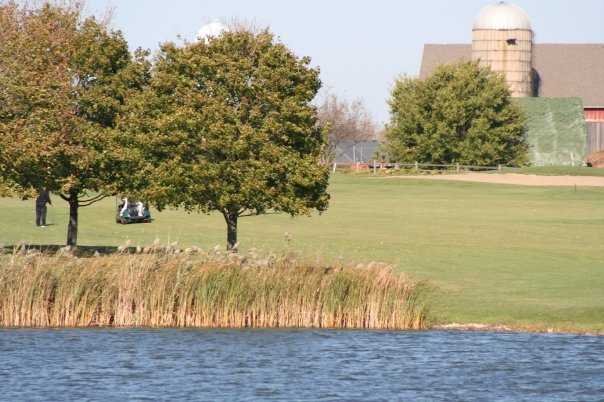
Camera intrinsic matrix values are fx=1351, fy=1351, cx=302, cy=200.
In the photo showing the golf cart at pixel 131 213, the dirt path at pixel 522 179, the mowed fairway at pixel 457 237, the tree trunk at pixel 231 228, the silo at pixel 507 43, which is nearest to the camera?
the mowed fairway at pixel 457 237

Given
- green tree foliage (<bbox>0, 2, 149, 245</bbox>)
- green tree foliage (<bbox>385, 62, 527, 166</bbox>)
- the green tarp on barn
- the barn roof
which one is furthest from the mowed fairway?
the barn roof

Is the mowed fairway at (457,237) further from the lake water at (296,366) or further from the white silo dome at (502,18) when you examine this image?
the white silo dome at (502,18)

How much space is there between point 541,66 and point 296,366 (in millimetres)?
116364

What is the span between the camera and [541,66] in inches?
5635

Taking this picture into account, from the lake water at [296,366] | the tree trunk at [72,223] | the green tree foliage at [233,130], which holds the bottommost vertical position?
the lake water at [296,366]

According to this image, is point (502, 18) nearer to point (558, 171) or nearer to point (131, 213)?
point (558, 171)

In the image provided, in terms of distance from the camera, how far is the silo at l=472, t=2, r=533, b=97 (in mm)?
133250

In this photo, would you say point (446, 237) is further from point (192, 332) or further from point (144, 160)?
point (192, 332)

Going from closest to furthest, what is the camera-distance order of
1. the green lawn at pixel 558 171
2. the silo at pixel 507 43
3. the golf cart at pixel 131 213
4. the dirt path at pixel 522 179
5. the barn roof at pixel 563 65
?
the golf cart at pixel 131 213
the dirt path at pixel 522 179
the green lawn at pixel 558 171
the silo at pixel 507 43
the barn roof at pixel 563 65

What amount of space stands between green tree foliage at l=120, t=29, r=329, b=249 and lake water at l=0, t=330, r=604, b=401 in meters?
11.7

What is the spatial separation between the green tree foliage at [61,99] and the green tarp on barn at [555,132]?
71988mm

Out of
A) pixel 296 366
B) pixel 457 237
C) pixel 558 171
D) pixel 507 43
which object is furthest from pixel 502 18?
pixel 296 366

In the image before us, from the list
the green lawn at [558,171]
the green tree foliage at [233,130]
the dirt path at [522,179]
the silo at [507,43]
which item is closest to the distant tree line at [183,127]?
the green tree foliage at [233,130]

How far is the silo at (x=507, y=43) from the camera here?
437 feet
